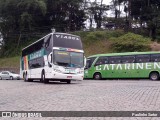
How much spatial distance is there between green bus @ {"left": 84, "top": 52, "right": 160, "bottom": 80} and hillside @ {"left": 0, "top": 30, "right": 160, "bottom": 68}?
1564 cm

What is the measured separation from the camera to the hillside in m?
51.1

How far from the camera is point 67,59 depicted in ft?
75.8

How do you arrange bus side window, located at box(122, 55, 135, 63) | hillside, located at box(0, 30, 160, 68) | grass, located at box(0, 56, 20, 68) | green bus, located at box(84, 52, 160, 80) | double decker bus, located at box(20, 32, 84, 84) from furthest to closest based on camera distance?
grass, located at box(0, 56, 20, 68) < hillside, located at box(0, 30, 160, 68) < bus side window, located at box(122, 55, 135, 63) < green bus, located at box(84, 52, 160, 80) < double decker bus, located at box(20, 32, 84, 84)

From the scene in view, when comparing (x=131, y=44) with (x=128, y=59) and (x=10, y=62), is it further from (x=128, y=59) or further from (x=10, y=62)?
(x=10, y=62)

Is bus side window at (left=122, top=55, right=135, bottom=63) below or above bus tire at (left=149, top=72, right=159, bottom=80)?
above

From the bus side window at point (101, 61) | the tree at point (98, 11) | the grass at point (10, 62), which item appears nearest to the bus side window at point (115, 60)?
the bus side window at point (101, 61)

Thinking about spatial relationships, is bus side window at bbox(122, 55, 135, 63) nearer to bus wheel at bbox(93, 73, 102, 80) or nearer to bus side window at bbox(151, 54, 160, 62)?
bus side window at bbox(151, 54, 160, 62)

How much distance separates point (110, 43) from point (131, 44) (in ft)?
18.9

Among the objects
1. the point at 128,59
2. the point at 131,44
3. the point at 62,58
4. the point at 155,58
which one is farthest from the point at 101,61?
the point at 131,44

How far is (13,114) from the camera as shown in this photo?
27.5 feet

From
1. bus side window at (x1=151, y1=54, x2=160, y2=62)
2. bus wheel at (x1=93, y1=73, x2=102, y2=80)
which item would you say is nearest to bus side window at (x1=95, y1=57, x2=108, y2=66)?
bus wheel at (x1=93, y1=73, x2=102, y2=80)

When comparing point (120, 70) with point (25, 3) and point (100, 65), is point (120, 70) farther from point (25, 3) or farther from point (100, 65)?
point (25, 3)

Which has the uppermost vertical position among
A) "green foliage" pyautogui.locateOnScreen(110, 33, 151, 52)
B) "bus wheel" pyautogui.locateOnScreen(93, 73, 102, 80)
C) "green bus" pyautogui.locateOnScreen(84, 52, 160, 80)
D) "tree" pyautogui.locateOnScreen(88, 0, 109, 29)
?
"tree" pyautogui.locateOnScreen(88, 0, 109, 29)

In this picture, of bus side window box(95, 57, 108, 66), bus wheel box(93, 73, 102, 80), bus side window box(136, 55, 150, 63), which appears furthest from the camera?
bus wheel box(93, 73, 102, 80)
